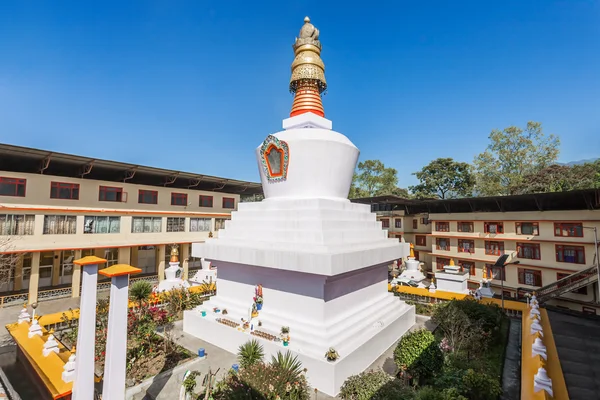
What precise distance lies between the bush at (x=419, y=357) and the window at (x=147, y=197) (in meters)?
25.2

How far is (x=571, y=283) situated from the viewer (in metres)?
19.7

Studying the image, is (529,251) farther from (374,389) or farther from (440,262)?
(374,389)

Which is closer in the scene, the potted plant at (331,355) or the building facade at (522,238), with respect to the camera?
the potted plant at (331,355)

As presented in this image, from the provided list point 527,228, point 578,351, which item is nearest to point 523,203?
point 527,228

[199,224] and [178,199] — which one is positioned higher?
[178,199]

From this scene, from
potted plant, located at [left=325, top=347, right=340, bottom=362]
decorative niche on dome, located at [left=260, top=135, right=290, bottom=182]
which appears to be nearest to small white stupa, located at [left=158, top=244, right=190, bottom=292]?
decorative niche on dome, located at [left=260, top=135, right=290, bottom=182]

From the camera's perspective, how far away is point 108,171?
2475 centimetres

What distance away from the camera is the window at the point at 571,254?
833 inches

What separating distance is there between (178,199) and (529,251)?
103ft

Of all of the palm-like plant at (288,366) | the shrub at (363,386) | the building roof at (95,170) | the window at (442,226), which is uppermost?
the building roof at (95,170)

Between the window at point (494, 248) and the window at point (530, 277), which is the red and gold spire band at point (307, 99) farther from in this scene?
the window at point (530, 277)

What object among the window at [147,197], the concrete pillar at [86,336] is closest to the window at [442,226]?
the window at [147,197]

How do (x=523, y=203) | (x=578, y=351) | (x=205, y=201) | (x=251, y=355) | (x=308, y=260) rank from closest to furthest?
(x=251, y=355) < (x=308, y=260) < (x=578, y=351) < (x=523, y=203) < (x=205, y=201)

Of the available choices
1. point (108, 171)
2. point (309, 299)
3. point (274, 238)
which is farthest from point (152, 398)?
point (108, 171)
